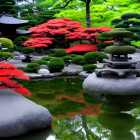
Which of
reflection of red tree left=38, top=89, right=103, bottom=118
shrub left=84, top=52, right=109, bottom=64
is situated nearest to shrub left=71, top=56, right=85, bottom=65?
shrub left=84, top=52, right=109, bottom=64

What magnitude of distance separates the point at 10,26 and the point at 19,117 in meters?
17.8

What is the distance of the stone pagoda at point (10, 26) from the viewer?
69.4ft

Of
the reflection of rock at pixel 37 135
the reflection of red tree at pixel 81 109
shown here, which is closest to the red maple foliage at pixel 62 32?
the reflection of red tree at pixel 81 109

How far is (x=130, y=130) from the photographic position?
5.52m

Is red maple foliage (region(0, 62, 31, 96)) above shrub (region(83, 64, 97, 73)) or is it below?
above

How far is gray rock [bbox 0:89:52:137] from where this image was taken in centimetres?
504

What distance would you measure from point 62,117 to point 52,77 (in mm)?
6437

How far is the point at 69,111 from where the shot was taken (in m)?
7.19

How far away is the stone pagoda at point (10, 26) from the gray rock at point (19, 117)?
16344 millimetres

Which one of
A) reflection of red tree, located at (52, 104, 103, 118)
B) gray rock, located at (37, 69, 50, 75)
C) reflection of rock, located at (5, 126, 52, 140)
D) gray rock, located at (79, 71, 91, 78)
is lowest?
gray rock, located at (79, 71, 91, 78)

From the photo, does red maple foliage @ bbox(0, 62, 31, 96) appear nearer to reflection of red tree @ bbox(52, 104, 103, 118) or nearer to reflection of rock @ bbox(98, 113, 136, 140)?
reflection of red tree @ bbox(52, 104, 103, 118)

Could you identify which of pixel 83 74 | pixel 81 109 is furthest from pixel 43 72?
pixel 81 109

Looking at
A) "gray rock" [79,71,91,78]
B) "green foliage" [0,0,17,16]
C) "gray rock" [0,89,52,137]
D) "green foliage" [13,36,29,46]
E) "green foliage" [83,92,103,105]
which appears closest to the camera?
"gray rock" [0,89,52,137]

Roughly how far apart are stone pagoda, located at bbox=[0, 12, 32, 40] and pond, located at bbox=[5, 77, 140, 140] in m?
11.1
